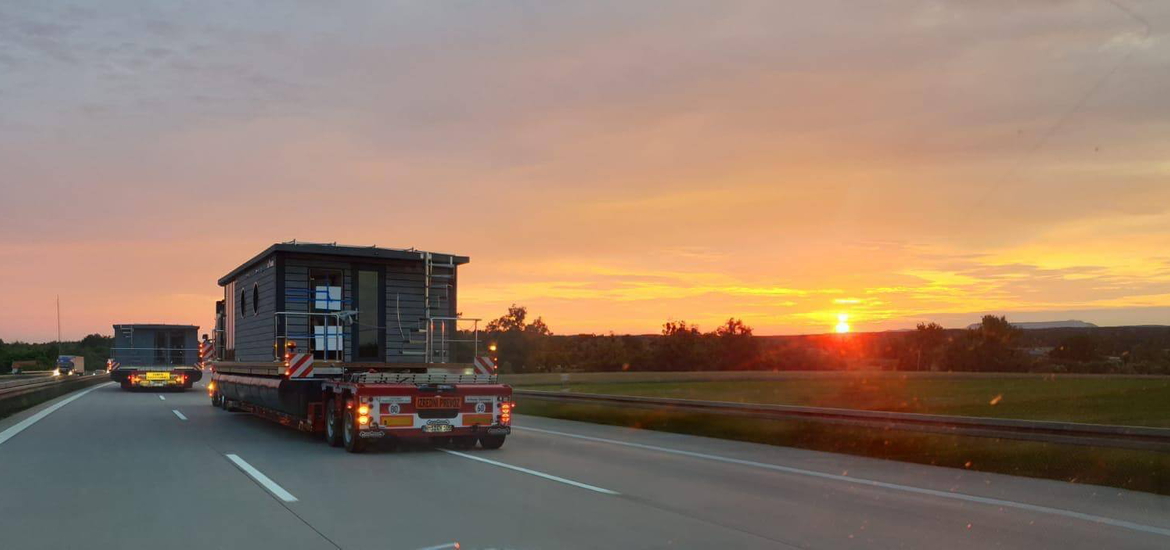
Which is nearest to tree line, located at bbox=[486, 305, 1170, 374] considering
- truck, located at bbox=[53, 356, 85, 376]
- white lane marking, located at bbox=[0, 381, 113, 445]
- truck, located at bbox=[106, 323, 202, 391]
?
truck, located at bbox=[53, 356, 85, 376]

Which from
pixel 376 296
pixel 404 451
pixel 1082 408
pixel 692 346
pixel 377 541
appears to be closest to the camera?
pixel 377 541

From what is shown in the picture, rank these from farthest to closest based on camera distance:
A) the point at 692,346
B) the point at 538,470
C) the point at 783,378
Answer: the point at 692,346 → the point at 783,378 → the point at 538,470

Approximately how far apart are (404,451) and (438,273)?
4629mm

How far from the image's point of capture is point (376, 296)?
62.0ft

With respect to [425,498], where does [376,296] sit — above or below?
above

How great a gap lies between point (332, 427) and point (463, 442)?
2.44 meters

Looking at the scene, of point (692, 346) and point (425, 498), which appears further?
point (692, 346)

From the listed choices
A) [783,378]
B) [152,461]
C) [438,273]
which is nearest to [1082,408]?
[438,273]

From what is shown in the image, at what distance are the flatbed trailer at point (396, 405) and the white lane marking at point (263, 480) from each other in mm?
1897

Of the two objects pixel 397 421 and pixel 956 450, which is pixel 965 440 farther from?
pixel 397 421

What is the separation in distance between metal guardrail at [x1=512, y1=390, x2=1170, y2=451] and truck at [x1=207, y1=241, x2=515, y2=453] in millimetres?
7018

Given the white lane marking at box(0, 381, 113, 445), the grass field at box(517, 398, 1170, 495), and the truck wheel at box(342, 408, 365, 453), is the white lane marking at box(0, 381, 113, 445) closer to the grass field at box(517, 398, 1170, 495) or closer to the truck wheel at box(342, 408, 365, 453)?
the truck wheel at box(342, 408, 365, 453)

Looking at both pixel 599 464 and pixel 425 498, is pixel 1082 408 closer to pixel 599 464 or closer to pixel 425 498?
pixel 599 464

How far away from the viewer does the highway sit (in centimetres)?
803
